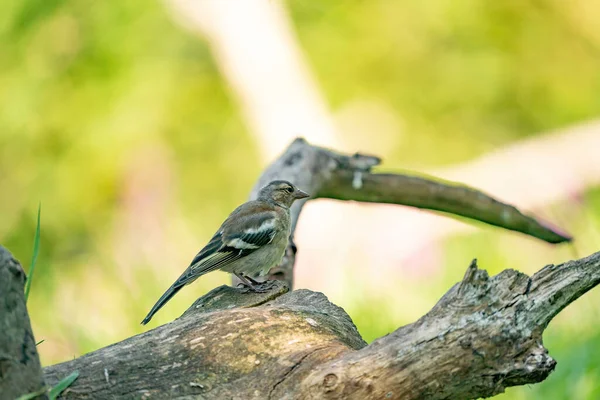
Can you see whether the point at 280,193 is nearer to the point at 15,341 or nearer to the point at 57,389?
the point at 57,389

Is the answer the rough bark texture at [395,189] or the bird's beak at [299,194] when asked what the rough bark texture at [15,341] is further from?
the rough bark texture at [395,189]

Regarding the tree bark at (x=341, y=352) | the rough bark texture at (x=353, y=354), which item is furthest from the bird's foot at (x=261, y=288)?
the rough bark texture at (x=353, y=354)

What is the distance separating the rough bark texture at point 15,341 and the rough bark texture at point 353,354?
246 millimetres

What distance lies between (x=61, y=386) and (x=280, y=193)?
93.3 inches

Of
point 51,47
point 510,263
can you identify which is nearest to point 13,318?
point 510,263

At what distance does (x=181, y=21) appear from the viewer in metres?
10.7

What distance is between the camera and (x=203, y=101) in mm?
11109

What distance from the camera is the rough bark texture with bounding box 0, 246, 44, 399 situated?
218cm

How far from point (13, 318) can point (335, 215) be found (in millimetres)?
6927

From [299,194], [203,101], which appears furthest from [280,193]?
[203,101]

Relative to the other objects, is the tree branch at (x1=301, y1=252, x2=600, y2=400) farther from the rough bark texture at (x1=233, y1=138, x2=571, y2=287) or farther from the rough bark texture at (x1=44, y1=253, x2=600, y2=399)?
the rough bark texture at (x1=233, y1=138, x2=571, y2=287)

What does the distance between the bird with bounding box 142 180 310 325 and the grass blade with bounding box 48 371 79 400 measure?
1.67m

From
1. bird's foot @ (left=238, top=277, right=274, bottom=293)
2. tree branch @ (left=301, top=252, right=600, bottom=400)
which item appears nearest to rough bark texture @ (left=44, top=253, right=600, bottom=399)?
tree branch @ (left=301, top=252, right=600, bottom=400)

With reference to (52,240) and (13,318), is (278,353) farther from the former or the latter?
(52,240)
